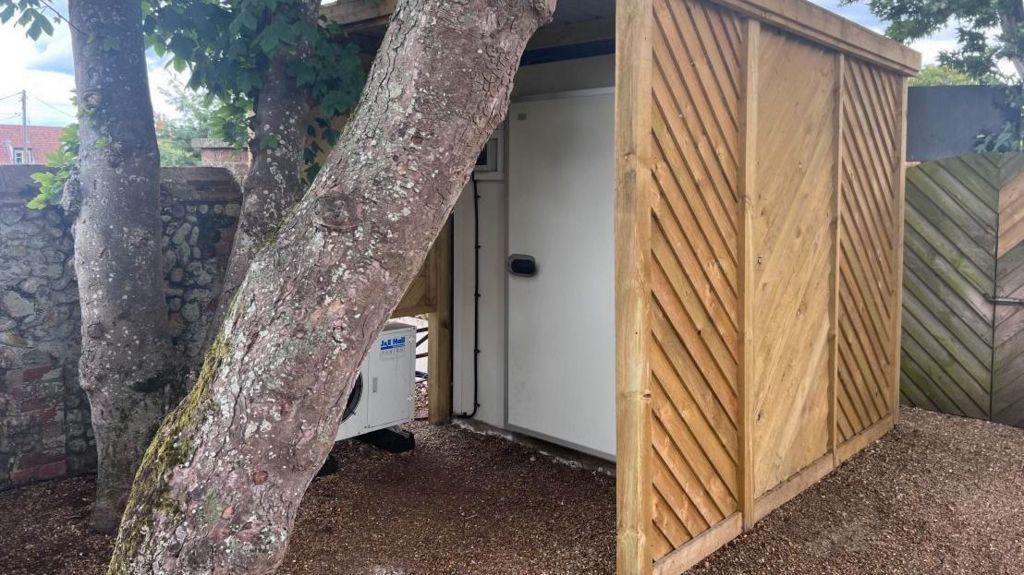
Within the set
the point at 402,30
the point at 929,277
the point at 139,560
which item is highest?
the point at 402,30

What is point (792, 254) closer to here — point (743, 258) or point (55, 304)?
point (743, 258)

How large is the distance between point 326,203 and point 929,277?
4.83 metres

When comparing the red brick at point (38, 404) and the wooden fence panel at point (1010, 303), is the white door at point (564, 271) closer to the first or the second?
the red brick at point (38, 404)

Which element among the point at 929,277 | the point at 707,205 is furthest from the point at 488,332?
the point at 929,277

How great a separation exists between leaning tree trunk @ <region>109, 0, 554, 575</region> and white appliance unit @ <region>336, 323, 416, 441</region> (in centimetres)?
227

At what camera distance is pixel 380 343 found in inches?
182

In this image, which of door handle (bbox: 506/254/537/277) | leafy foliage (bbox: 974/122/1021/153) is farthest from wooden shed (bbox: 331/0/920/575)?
leafy foliage (bbox: 974/122/1021/153)

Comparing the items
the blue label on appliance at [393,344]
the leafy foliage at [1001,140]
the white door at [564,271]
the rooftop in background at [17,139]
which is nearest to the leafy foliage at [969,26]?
the leafy foliage at [1001,140]

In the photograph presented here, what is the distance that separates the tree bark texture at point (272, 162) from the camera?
3576 mm

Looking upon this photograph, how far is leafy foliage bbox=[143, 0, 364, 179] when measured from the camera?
3.56 meters

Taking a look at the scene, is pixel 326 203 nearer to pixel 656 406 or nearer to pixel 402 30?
pixel 402 30

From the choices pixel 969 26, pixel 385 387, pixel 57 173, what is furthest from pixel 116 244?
pixel 969 26

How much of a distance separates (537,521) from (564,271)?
1304 millimetres

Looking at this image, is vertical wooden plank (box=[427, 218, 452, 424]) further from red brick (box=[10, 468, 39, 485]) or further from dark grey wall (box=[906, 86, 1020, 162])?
dark grey wall (box=[906, 86, 1020, 162])
